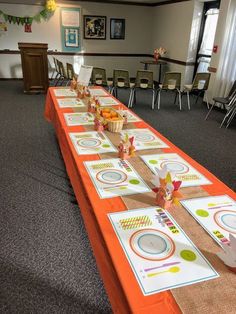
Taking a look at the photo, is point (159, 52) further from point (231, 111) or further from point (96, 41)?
point (231, 111)

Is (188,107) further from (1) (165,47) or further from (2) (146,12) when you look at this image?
(2) (146,12)

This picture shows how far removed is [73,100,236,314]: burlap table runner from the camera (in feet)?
2.28

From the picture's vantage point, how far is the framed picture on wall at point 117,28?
23.5 ft

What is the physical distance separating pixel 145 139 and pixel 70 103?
1081mm

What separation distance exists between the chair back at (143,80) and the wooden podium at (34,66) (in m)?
2.04

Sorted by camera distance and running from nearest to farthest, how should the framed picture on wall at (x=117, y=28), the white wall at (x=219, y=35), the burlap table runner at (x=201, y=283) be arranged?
the burlap table runner at (x=201, y=283) → the white wall at (x=219, y=35) → the framed picture on wall at (x=117, y=28)

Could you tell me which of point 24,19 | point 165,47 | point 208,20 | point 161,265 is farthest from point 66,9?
point 161,265

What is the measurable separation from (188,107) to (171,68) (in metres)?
1.96

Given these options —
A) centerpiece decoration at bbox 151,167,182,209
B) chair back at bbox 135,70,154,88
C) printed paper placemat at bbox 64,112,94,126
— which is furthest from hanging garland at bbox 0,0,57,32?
centerpiece decoration at bbox 151,167,182,209

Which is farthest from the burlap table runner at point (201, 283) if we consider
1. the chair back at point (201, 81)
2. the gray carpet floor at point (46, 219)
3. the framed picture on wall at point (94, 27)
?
the framed picture on wall at point (94, 27)

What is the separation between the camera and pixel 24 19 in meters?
6.45

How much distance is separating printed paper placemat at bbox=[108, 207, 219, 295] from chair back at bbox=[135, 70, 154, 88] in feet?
13.1

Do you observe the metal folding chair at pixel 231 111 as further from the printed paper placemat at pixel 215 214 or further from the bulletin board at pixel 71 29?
the bulletin board at pixel 71 29

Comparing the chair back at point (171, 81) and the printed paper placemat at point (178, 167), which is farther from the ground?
the chair back at point (171, 81)
